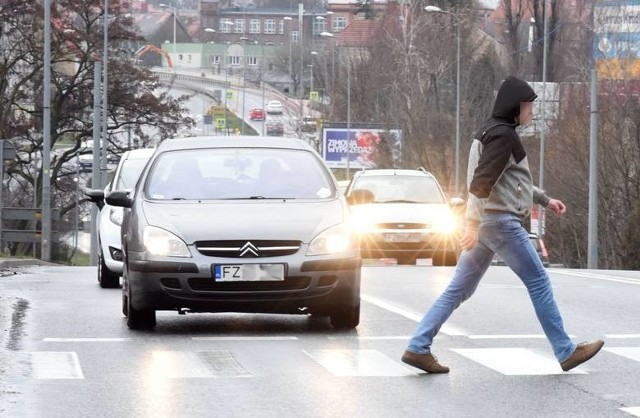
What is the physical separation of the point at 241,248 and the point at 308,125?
8800 centimetres

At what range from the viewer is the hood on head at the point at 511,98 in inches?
425

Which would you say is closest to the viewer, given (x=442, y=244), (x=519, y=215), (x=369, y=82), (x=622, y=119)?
(x=519, y=215)

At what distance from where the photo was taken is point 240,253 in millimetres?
13000

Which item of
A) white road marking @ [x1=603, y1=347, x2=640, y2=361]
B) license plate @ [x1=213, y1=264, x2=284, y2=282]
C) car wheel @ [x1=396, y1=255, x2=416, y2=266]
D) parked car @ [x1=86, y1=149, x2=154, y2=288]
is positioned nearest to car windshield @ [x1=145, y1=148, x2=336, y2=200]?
license plate @ [x1=213, y1=264, x2=284, y2=282]

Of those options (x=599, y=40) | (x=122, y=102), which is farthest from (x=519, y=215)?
(x=599, y=40)

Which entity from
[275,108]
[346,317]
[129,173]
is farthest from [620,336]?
[275,108]

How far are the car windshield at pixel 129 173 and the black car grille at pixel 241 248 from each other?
8164mm

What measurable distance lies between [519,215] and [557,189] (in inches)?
1798

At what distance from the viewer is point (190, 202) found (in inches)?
542

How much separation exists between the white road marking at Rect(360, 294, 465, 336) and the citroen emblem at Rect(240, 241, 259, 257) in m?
1.57

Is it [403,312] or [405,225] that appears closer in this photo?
[403,312]

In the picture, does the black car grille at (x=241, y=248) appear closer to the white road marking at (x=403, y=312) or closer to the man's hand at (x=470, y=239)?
the white road marking at (x=403, y=312)

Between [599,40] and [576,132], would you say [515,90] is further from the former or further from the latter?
[599,40]

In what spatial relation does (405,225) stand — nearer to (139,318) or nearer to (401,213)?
(401,213)
